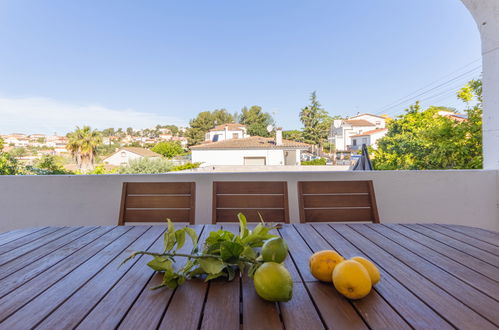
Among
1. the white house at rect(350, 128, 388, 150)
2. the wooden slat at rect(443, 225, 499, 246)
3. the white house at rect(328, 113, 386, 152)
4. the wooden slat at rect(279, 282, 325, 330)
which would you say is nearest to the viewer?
the wooden slat at rect(279, 282, 325, 330)

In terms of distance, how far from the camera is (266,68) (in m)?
15.6

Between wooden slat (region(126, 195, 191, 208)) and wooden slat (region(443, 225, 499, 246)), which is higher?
wooden slat (region(126, 195, 191, 208))

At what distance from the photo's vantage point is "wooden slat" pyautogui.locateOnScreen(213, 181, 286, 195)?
148 cm

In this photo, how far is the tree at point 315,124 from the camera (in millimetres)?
24188

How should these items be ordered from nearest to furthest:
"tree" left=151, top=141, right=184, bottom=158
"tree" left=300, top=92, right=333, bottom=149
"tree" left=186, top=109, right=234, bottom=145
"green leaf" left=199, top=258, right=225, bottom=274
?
"green leaf" left=199, top=258, right=225, bottom=274 → "tree" left=151, top=141, right=184, bottom=158 → "tree" left=186, top=109, right=234, bottom=145 → "tree" left=300, top=92, right=333, bottom=149

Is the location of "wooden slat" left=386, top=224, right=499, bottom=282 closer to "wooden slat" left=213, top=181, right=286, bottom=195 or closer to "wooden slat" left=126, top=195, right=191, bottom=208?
"wooden slat" left=213, top=181, right=286, bottom=195

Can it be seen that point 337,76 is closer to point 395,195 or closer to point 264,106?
point 264,106

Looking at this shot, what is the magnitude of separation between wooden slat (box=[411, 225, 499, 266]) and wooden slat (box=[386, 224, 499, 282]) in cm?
2

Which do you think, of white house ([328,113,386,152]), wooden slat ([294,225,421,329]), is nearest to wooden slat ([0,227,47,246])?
wooden slat ([294,225,421,329])

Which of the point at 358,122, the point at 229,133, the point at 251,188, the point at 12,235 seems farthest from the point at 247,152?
the point at 12,235

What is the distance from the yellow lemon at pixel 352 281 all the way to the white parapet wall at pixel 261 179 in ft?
5.15

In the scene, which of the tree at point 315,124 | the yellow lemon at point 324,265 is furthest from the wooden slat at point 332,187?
the tree at point 315,124

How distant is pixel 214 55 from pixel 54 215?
13.8 metres

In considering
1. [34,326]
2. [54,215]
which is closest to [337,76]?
[54,215]
